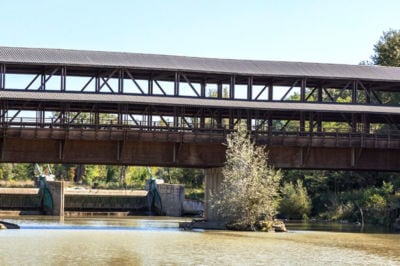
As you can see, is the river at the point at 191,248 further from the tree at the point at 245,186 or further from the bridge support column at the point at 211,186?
the bridge support column at the point at 211,186

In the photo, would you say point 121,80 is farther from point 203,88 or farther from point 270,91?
point 270,91

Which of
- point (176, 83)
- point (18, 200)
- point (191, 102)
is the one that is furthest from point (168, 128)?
point (18, 200)

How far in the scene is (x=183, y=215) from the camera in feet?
324

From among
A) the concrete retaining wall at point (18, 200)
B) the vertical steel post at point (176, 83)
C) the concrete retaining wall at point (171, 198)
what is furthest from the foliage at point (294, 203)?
the concrete retaining wall at point (18, 200)

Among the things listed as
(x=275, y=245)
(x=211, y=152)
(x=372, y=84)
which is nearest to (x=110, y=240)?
(x=275, y=245)

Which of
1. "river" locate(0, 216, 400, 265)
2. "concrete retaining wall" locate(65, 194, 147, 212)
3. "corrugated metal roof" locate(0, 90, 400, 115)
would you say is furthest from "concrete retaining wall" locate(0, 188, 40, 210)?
"river" locate(0, 216, 400, 265)

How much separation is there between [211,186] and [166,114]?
28.5ft

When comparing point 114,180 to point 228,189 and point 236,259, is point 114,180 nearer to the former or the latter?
point 228,189

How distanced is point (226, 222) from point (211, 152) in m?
6.46

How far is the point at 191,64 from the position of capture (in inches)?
2672

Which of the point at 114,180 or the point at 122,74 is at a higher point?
the point at 122,74

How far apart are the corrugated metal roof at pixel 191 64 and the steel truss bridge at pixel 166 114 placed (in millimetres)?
85

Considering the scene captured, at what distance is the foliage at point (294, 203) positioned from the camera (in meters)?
89.2

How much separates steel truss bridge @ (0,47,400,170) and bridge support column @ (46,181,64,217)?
21070 mm
